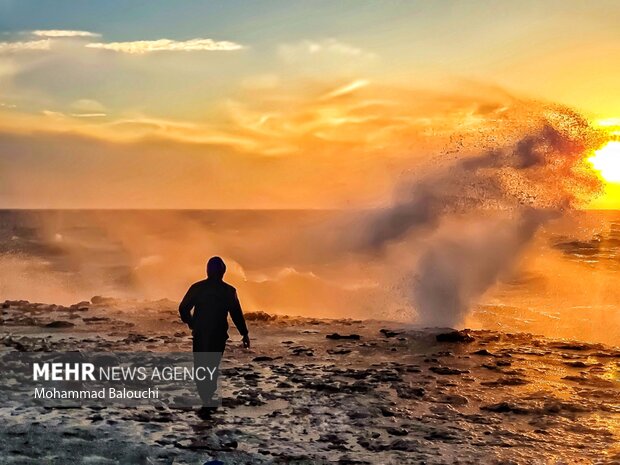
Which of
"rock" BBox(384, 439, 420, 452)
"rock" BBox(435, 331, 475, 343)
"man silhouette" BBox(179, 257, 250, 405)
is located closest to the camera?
"rock" BBox(384, 439, 420, 452)

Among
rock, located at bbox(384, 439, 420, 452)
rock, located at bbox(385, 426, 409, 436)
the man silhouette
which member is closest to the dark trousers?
the man silhouette

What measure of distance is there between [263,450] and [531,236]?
770 inches

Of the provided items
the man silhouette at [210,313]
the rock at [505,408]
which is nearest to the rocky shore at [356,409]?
the rock at [505,408]

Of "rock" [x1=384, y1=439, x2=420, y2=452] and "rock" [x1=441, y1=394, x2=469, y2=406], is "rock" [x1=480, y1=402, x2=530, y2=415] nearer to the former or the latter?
"rock" [x1=441, y1=394, x2=469, y2=406]

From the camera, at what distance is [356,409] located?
9711 millimetres

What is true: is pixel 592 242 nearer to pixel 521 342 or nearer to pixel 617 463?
pixel 521 342

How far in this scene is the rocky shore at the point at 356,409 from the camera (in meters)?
7.63

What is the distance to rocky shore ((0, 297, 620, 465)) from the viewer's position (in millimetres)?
7633

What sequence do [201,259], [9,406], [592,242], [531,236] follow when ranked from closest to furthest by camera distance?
1. [9,406]
2. [531,236]
3. [201,259]
4. [592,242]

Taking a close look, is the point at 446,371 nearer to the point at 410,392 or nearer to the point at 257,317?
the point at 410,392

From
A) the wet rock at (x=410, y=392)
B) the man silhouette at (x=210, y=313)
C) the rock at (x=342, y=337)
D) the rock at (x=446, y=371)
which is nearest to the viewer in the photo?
the man silhouette at (x=210, y=313)

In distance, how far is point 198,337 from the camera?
977 cm

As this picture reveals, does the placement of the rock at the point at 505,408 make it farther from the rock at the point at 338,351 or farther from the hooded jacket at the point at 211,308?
the rock at the point at 338,351

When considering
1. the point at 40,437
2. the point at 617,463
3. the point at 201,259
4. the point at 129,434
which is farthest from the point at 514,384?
the point at 201,259
